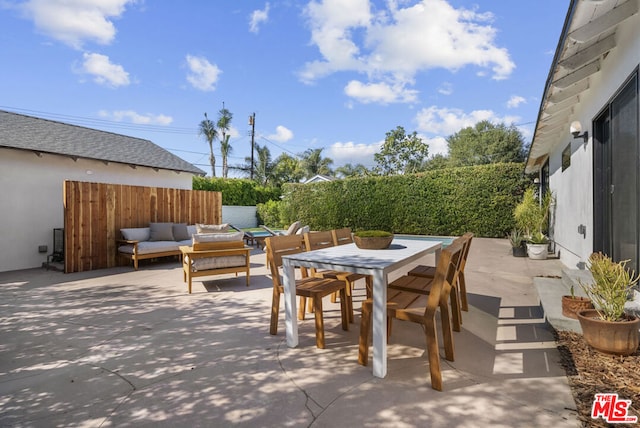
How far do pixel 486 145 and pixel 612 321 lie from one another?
33599mm

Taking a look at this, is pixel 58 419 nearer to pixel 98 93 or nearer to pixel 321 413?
pixel 321 413

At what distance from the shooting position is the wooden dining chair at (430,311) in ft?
7.48

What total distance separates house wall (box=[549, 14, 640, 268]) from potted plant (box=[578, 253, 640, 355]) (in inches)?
84.5

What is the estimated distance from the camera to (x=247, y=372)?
2543 mm

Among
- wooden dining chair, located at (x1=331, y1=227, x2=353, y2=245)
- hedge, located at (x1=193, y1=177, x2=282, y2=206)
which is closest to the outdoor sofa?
wooden dining chair, located at (x1=331, y1=227, x2=353, y2=245)

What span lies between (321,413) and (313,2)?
1089cm

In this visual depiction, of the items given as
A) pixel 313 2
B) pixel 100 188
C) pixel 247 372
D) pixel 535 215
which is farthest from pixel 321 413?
pixel 313 2

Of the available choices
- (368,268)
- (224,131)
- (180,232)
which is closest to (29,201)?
(180,232)

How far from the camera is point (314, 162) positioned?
115 ft

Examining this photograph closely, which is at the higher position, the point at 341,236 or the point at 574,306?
the point at 341,236

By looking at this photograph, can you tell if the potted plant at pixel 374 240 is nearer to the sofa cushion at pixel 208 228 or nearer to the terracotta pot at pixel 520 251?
the terracotta pot at pixel 520 251

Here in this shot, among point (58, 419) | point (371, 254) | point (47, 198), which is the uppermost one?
point (47, 198)

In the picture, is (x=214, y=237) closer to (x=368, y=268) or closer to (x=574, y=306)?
(x=368, y=268)

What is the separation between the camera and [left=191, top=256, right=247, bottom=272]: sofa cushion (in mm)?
5552
